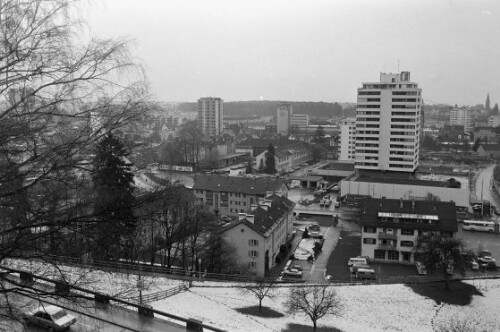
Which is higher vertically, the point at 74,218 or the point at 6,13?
the point at 6,13

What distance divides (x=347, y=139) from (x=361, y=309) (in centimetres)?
2910

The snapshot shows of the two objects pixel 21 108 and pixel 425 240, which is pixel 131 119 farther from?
pixel 425 240

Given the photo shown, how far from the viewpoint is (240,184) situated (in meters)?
21.2

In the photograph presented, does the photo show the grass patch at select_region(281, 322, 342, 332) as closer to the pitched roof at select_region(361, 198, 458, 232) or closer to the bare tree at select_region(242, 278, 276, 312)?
the bare tree at select_region(242, 278, 276, 312)

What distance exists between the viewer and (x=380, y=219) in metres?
15.0

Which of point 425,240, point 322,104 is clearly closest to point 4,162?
point 425,240

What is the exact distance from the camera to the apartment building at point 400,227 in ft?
47.9

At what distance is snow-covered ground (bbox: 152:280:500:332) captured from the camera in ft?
26.8

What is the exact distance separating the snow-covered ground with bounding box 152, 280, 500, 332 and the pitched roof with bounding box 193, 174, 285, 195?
1004 centimetres

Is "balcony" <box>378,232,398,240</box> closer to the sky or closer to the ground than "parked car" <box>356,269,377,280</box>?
closer to the sky

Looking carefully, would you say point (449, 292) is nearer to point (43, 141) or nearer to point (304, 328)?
point (304, 328)

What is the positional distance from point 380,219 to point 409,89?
15.2 meters

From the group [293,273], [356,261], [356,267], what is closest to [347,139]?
[356,261]

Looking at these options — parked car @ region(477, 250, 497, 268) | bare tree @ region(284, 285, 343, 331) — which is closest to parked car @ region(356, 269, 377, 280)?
bare tree @ region(284, 285, 343, 331)
